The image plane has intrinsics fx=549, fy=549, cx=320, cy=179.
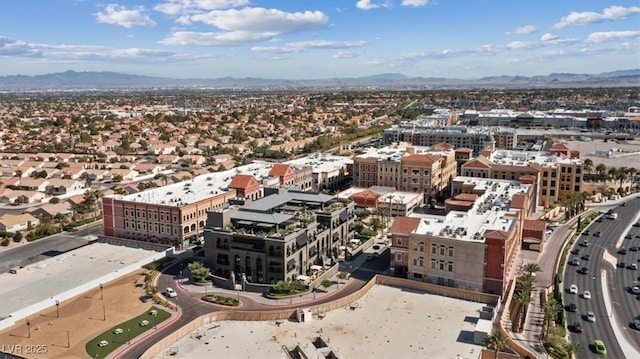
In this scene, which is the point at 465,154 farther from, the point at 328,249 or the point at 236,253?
the point at 236,253

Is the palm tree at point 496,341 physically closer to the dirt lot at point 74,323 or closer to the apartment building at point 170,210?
the dirt lot at point 74,323

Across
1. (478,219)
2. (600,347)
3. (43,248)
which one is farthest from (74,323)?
(600,347)

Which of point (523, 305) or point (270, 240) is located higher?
point (270, 240)

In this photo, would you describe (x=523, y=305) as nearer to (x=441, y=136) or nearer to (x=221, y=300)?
(x=221, y=300)

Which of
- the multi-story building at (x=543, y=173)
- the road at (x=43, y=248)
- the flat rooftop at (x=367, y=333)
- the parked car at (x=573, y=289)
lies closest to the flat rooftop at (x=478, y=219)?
the flat rooftop at (x=367, y=333)

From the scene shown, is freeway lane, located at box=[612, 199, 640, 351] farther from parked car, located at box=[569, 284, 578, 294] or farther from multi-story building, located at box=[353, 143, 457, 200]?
multi-story building, located at box=[353, 143, 457, 200]
